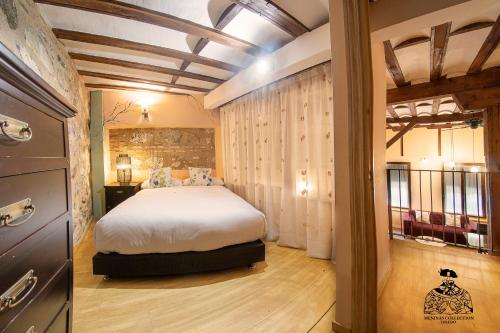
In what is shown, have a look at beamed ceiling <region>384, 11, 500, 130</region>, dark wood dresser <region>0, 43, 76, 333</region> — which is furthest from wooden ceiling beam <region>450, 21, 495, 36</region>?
dark wood dresser <region>0, 43, 76, 333</region>

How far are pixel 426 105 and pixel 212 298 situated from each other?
16.3ft

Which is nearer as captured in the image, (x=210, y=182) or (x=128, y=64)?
(x=128, y=64)

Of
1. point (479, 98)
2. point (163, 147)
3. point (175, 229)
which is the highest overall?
point (479, 98)

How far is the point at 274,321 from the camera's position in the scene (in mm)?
1516

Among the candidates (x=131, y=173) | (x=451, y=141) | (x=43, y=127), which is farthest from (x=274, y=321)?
(x=451, y=141)

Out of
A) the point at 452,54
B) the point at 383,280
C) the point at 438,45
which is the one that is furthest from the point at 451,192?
the point at 383,280

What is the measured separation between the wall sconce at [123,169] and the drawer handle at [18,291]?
12.5 ft

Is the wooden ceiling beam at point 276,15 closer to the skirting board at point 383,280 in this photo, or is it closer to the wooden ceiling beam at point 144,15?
the wooden ceiling beam at point 144,15

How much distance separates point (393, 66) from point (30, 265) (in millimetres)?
3251

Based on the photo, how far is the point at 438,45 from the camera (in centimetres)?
207

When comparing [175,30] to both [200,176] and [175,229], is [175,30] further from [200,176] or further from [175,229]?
[200,176]

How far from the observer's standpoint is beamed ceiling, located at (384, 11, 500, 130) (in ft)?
6.19

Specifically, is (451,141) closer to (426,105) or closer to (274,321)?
(426,105)

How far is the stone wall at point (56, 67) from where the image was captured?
1.62m
